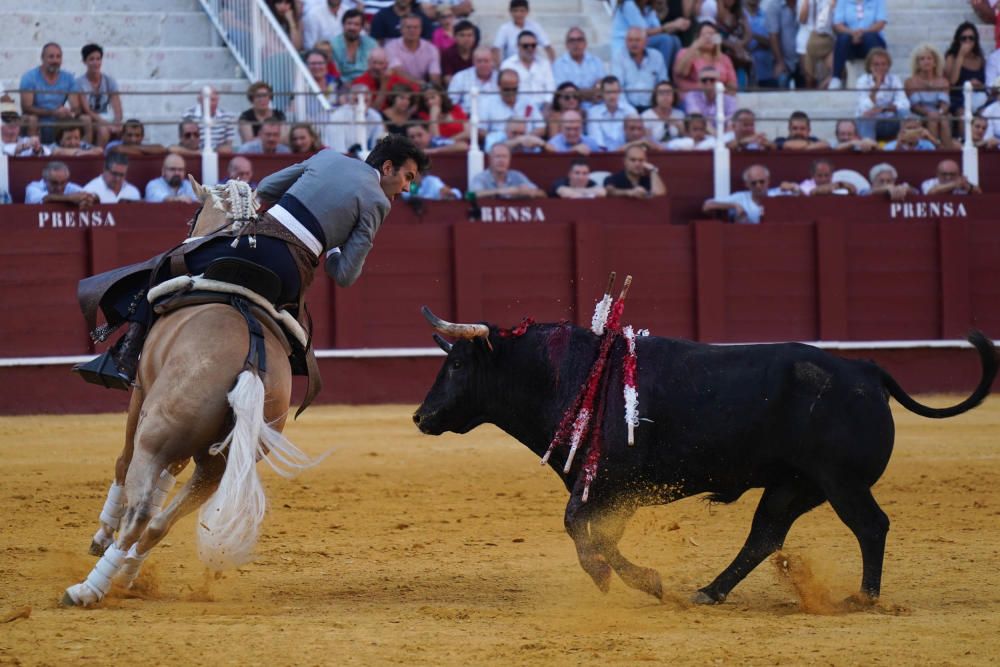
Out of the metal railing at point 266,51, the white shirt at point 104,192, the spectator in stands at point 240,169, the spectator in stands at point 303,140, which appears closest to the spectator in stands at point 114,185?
the white shirt at point 104,192

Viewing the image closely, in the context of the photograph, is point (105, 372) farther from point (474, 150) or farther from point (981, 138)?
point (981, 138)

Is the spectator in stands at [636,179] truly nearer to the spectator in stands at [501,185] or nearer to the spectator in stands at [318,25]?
the spectator in stands at [501,185]

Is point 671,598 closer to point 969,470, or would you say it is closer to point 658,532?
point 658,532

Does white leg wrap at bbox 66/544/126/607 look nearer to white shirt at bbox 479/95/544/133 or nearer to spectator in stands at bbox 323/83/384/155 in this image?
spectator in stands at bbox 323/83/384/155

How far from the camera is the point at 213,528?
4.98m

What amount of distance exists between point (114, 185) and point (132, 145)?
38cm

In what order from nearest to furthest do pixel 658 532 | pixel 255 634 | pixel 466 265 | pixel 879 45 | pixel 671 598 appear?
pixel 255 634 → pixel 671 598 → pixel 658 532 → pixel 466 265 → pixel 879 45

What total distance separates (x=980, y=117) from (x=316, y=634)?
9.90 meters

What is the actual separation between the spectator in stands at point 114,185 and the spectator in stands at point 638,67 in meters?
4.45

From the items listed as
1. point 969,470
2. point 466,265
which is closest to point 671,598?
point 969,470

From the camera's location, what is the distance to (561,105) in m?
12.9

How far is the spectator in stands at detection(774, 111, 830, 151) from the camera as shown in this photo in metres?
13.0

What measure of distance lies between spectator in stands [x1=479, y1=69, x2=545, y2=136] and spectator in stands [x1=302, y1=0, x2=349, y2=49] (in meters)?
1.76

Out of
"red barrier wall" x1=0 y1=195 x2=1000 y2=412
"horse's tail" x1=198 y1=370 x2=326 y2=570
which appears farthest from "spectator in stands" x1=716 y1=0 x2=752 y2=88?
"horse's tail" x1=198 y1=370 x2=326 y2=570
